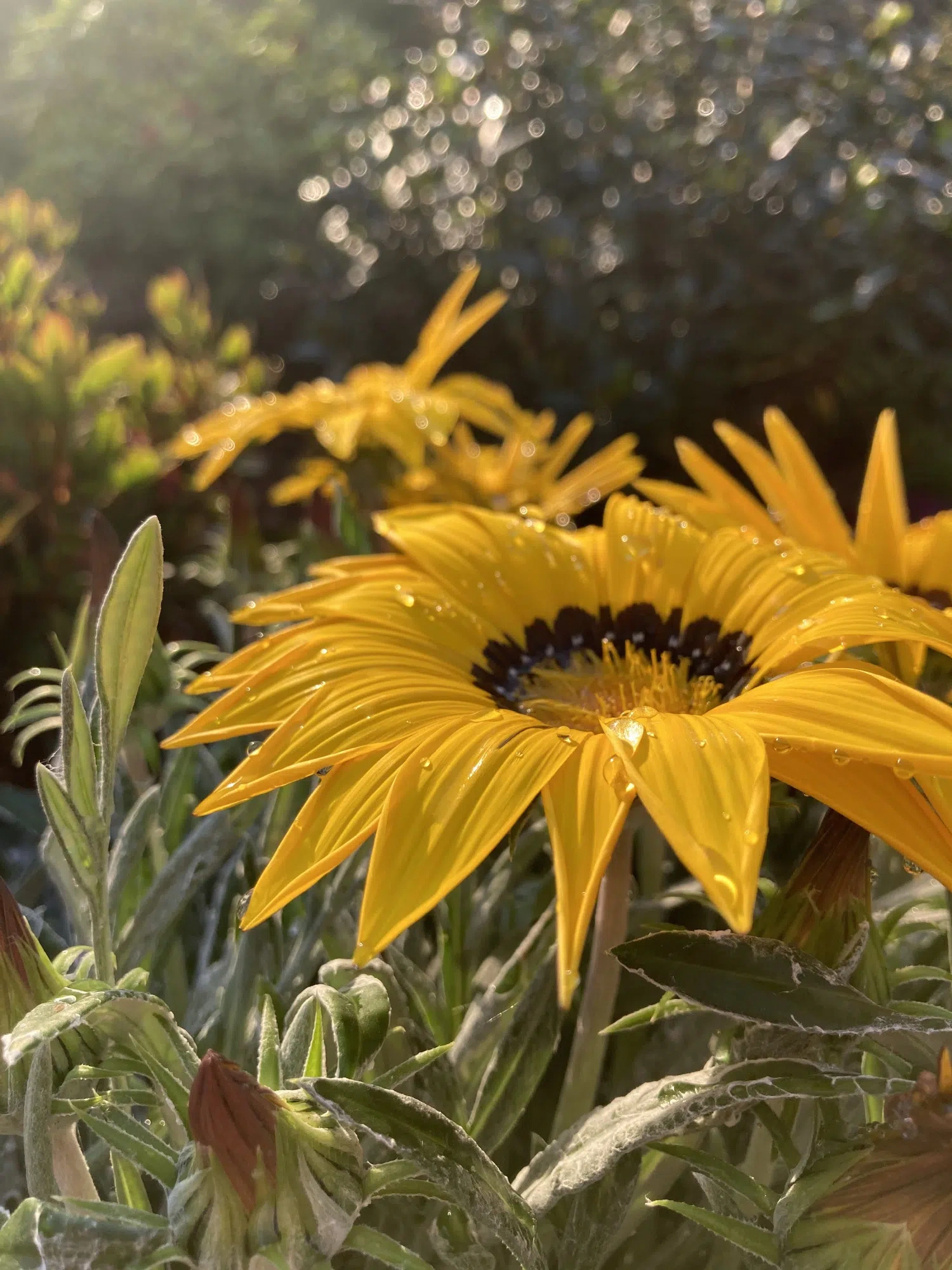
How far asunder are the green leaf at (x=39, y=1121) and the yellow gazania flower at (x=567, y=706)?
0.10 meters

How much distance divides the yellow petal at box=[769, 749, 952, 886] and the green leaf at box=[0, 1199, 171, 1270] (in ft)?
1.00

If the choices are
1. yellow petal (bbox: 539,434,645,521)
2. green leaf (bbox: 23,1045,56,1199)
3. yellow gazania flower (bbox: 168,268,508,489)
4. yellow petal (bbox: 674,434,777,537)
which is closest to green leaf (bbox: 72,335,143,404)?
yellow gazania flower (bbox: 168,268,508,489)

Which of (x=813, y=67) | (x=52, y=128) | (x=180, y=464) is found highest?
(x=52, y=128)

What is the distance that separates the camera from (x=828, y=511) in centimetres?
79

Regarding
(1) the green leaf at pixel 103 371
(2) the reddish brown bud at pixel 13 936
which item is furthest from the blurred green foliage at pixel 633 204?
(2) the reddish brown bud at pixel 13 936

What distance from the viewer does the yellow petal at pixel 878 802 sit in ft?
1.32

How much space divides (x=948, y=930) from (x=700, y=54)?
1.43m

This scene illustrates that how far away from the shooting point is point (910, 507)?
153 cm

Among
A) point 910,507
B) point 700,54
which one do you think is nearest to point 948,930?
point 910,507

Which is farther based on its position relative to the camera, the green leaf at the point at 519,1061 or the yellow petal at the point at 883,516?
the yellow petal at the point at 883,516

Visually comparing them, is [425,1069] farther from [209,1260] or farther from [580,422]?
[580,422]

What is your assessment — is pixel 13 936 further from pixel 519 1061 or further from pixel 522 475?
pixel 522 475

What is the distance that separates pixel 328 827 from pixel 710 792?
0.51ft

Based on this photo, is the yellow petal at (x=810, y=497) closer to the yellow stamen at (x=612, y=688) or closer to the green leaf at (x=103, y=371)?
the yellow stamen at (x=612, y=688)
